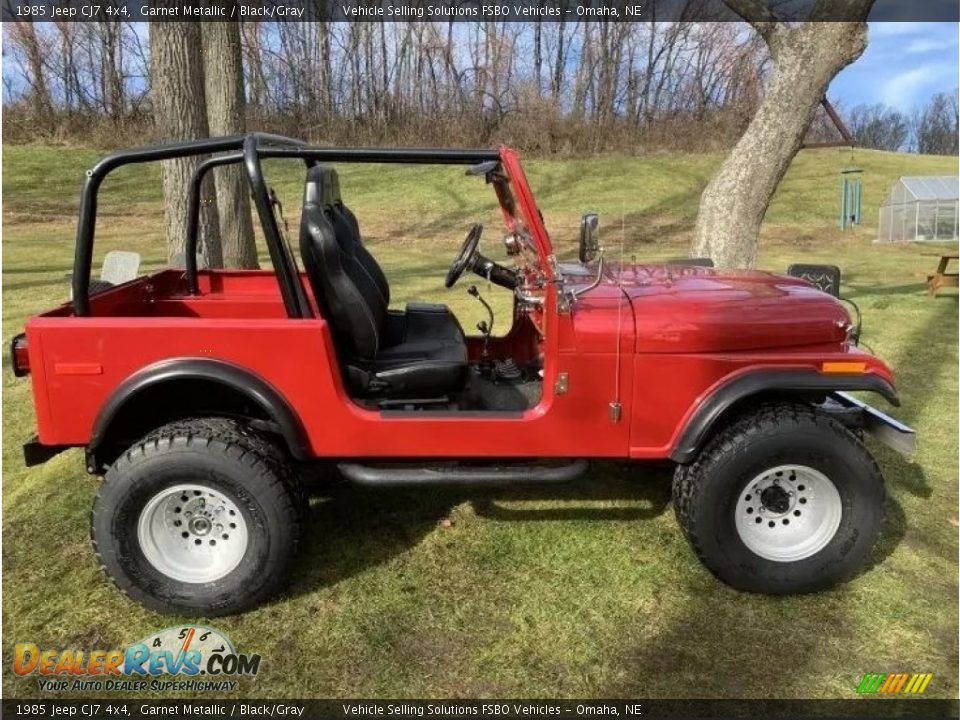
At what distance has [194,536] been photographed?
2736 millimetres

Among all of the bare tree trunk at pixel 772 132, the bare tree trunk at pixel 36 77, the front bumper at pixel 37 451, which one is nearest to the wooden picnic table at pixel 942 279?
the bare tree trunk at pixel 772 132

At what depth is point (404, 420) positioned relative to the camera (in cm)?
272

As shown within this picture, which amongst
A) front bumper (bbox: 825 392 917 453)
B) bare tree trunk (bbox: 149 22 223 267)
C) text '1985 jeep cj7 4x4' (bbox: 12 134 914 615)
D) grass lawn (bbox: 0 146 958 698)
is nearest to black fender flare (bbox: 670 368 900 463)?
text '1985 jeep cj7 4x4' (bbox: 12 134 914 615)

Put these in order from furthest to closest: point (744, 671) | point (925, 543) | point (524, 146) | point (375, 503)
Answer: point (524, 146)
point (375, 503)
point (925, 543)
point (744, 671)

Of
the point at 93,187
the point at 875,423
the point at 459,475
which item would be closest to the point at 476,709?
the point at 459,475

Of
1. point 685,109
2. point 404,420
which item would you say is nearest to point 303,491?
point 404,420

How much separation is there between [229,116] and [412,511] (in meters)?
5.09

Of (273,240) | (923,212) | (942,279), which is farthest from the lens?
(923,212)

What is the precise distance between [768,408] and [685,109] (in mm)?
25525

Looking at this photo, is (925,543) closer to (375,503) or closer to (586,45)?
(375,503)

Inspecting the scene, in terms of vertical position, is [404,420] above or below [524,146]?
below

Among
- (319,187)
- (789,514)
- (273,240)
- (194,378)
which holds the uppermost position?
(319,187)

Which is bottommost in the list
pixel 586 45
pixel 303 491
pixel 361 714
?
pixel 361 714

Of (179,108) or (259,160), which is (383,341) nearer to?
(259,160)
